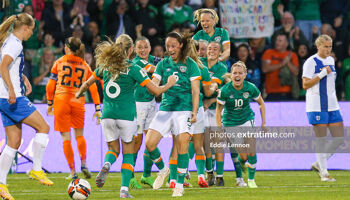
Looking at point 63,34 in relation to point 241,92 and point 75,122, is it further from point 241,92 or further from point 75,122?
point 241,92

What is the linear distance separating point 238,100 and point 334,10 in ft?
26.3

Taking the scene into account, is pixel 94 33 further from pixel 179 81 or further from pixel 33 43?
pixel 179 81

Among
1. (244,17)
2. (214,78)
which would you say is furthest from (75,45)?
(244,17)

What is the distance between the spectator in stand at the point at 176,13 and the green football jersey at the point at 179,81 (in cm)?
768

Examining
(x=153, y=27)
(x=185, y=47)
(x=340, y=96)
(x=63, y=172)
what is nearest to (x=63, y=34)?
(x=153, y=27)

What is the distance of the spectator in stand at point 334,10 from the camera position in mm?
18172

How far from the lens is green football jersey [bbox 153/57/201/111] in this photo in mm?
9492

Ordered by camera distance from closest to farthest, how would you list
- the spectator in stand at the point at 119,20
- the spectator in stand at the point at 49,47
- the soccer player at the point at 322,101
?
the soccer player at the point at 322,101 → the spectator in stand at the point at 49,47 → the spectator in stand at the point at 119,20

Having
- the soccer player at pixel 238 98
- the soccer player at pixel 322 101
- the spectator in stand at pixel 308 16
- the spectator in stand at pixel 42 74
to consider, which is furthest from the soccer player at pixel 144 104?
the spectator in stand at pixel 308 16

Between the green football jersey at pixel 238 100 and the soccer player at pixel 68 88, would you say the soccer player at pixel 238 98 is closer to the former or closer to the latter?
the green football jersey at pixel 238 100

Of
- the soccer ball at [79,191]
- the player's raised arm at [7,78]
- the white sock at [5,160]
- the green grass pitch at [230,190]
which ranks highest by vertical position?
the player's raised arm at [7,78]

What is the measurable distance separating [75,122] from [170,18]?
5.51m

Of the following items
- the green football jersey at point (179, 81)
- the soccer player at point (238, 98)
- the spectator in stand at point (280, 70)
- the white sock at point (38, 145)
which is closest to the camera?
the white sock at point (38, 145)

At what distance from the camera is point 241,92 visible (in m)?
11.3
